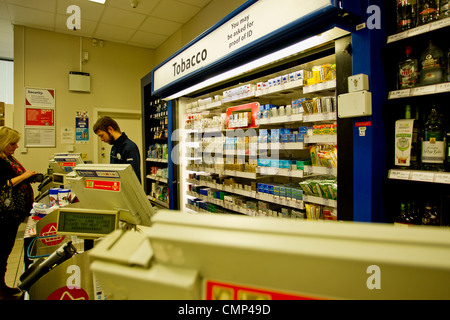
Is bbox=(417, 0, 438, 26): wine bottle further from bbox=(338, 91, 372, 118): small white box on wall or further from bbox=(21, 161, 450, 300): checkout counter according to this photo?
bbox=(21, 161, 450, 300): checkout counter

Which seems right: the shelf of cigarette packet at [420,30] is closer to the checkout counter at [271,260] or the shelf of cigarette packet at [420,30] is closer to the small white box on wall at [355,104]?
the small white box on wall at [355,104]

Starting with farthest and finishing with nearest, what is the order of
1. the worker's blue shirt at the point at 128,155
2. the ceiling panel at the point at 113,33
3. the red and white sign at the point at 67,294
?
the ceiling panel at the point at 113,33
the worker's blue shirt at the point at 128,155
the red and white sign at the point at 67,294

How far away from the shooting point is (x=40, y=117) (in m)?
5.39

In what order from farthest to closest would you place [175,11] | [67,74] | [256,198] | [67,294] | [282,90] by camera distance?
[67,74] < [175,11] < [256,198] < [282,90] < [67,294]

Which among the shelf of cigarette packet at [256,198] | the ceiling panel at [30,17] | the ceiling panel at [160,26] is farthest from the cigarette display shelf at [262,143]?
the ceiling panel at [30,17]

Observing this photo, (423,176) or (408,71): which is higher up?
(408,71)

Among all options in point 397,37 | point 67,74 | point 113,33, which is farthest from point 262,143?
point 67,74

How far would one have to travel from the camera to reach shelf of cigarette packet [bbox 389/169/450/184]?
134cm

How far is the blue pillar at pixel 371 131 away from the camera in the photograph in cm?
155

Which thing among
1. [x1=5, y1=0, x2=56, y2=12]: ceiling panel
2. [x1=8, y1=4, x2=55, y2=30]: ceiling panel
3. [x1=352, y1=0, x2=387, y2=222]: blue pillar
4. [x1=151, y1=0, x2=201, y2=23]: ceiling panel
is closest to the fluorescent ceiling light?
[x1=352, y1=0, x2=387, y2=222]: blue pillar

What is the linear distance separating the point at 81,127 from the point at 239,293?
20.8 feet

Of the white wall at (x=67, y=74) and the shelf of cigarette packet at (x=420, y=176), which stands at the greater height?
the white wall at (x=67, y=74)

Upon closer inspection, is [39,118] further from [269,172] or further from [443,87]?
[443,87]

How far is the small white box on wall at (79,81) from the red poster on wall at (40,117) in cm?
70
